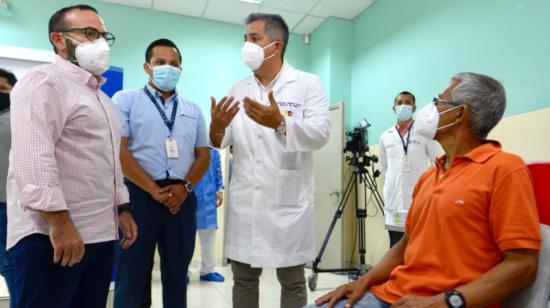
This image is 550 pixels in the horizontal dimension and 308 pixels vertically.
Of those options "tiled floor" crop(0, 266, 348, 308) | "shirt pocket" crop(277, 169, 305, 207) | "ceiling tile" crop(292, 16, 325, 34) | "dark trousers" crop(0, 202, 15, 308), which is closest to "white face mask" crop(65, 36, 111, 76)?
"shirt pocket" crop(277, 169, 305, 207)

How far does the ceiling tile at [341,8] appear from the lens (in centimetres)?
473

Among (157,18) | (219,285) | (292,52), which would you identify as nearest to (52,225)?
(219,285)

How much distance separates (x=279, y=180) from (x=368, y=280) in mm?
600

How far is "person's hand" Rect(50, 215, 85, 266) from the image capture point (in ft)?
3.65

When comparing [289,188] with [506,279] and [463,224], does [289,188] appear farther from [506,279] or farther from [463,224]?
[506,279]

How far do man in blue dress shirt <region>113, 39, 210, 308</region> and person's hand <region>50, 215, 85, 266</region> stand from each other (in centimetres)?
61

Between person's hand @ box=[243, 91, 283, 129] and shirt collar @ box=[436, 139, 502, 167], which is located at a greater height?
person's hand @ box=[243, 91, 283, 129]

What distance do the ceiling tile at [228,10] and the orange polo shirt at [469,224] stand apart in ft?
13.9

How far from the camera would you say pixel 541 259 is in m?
0.95

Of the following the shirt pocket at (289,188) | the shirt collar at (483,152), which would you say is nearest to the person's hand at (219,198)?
the shirt pocket at (289,188)

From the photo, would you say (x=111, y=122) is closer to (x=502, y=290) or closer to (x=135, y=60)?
(x=502, y=290)

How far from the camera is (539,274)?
949 millimetres

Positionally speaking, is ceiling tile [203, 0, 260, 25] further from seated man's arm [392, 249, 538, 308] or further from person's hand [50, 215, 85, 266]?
seated man's arm [392, 249, 538, 308]

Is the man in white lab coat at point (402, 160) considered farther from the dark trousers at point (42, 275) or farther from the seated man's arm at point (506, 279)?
the dark trousers at point (42, 275)
